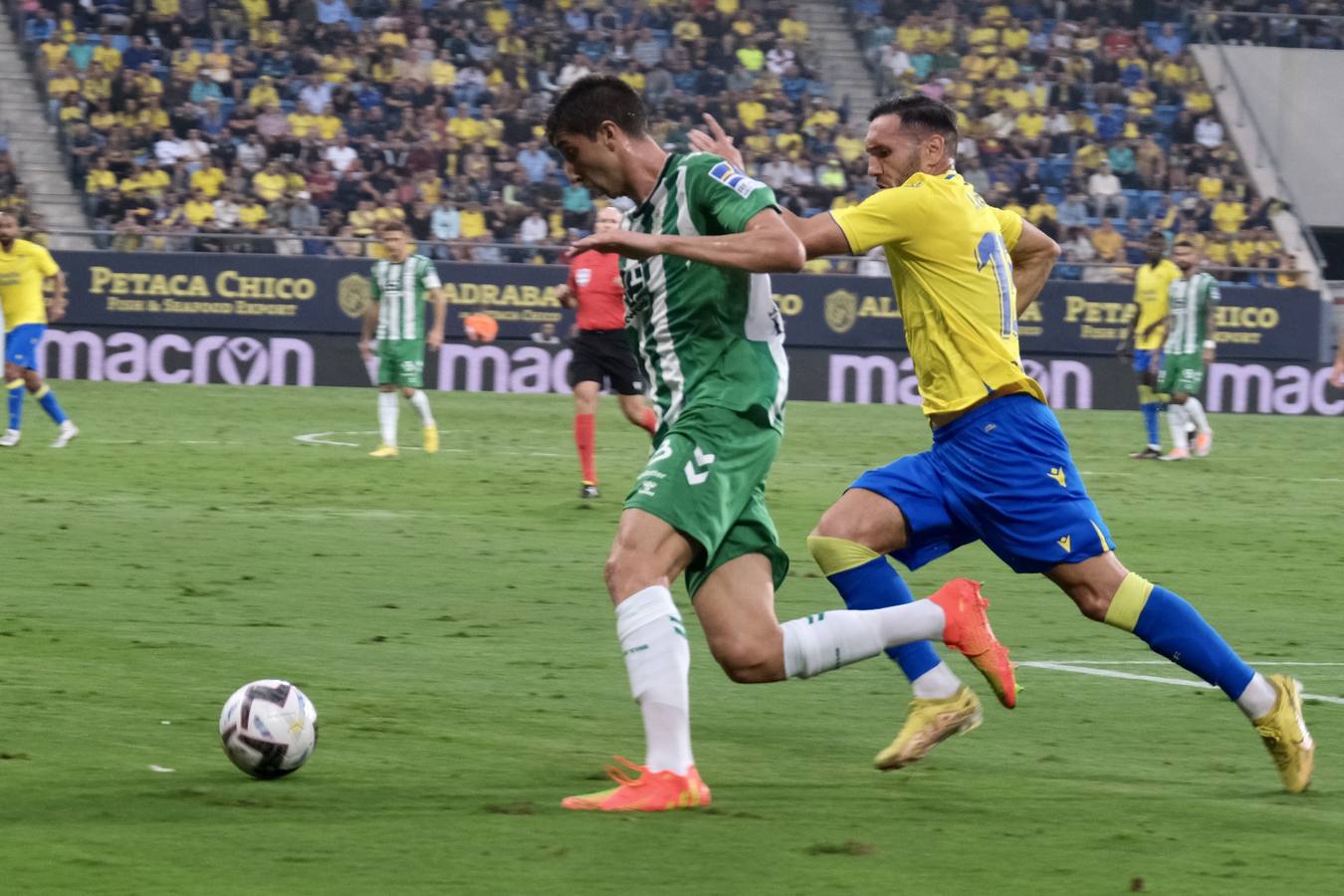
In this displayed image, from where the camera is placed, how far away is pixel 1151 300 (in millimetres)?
21703

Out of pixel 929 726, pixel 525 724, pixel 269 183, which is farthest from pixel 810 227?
pixel 269 183

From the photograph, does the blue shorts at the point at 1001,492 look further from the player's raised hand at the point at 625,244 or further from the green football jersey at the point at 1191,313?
the green football jersey at the point at 1191,313

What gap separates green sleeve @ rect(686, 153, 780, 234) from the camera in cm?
530

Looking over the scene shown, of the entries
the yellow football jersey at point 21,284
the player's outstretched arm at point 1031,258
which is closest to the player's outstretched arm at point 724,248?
the player's outstretched arm at point 1031,258

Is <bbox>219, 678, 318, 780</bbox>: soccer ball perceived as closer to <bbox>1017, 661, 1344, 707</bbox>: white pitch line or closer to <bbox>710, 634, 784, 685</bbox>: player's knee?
<bbox>710, 634, 784, 685</bbox>: player's knee

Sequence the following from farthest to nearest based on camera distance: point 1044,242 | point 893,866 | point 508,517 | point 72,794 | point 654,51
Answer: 1. point 654,51
2. point 508,517
3. point 1044,242
4. point 72,794
5. point 893,866

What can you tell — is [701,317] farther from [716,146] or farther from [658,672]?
[658,672]

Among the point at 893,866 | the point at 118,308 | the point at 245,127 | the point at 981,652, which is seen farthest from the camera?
the point at 245,127

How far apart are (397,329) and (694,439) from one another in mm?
13200

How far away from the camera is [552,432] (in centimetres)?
2166

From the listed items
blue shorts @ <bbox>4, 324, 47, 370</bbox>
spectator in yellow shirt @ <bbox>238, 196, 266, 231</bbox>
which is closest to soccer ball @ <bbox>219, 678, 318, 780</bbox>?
blue shorts @ <bbox>4, 324, 47, 370</bbox>

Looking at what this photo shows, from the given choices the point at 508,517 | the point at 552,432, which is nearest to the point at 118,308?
the point at 552,432

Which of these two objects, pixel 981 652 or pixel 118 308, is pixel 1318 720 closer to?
pixel 981 652

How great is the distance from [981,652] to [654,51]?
30358mm
